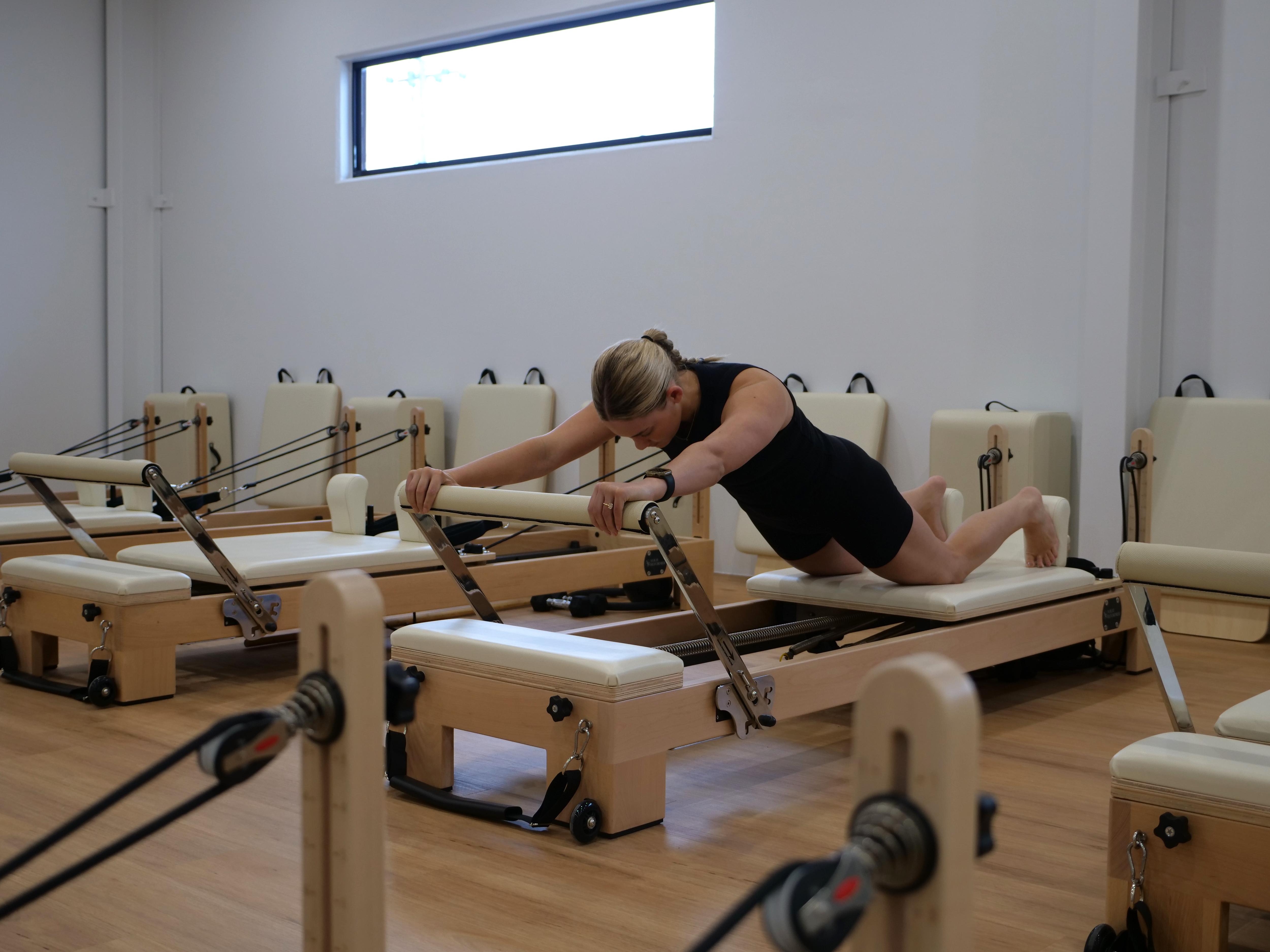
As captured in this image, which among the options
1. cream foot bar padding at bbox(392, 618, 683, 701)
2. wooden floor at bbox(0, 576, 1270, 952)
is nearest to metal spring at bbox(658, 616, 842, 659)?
wooden floor at bbox(0, 576, 1270, 952)

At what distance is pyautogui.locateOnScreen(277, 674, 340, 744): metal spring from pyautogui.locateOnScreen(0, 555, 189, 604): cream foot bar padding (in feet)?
7.84

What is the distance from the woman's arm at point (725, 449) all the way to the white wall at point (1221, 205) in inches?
109

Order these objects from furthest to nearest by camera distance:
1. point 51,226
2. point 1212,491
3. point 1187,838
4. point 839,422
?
point 51,226, point 839,422, point 1212,491, point 1187,838

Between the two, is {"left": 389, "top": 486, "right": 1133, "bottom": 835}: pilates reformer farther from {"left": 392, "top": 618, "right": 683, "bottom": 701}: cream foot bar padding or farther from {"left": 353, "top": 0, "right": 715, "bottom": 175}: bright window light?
{"left": 353, "top": 0, "right": 715, "bottom": 175}: bright window light

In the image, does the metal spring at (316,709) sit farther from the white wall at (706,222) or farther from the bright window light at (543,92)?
the bright window light at (543,92)

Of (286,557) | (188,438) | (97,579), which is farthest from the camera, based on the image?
(188,438)

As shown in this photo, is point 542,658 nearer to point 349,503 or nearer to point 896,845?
point 896,845

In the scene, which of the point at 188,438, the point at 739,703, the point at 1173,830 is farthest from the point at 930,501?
the point at 188,438

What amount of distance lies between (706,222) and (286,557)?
9.64 feet

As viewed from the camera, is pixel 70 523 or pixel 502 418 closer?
pixel 70 523

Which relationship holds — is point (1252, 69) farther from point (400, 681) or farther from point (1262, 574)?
point (400, 681)

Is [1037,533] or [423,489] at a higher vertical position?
[423,489]

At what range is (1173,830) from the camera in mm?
1540

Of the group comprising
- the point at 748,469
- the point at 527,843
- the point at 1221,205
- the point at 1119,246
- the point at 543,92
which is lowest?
the point at 527,843
